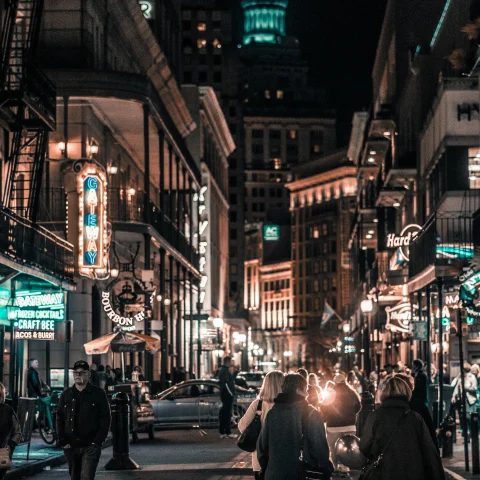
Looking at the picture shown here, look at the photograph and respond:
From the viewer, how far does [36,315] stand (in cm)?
2986

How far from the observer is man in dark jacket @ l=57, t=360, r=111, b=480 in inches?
589

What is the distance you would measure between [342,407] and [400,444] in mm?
9117

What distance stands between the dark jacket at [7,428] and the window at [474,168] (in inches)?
1156

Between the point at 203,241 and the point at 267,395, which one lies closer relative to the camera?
the point at 267,395

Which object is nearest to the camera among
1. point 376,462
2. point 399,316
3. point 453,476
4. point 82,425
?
point 376,462

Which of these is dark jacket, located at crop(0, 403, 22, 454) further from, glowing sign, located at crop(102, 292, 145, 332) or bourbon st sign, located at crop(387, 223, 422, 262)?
glowing sign, located at crop(102, 292, 145, 332)

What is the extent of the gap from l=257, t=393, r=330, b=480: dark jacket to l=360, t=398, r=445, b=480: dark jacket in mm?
640

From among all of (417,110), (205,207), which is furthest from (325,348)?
(417,110)

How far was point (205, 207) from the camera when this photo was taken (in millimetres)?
103438

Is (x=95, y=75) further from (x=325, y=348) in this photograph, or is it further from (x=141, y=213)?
(x=325, y=348)

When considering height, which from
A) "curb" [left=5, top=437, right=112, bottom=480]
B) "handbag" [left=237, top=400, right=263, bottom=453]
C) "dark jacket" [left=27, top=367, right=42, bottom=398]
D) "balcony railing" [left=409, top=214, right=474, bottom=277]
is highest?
"balcony railing" [left=409, top=214, right=474, bottom=277]

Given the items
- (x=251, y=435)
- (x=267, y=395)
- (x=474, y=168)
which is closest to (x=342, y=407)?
(x=267, y=395)

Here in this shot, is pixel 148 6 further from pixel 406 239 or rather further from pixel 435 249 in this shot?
pixel 435 249

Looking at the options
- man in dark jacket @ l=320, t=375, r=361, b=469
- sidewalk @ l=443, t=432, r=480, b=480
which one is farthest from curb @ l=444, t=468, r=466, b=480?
man in dark jacket @ l=320, t=375, r=361, b=469
